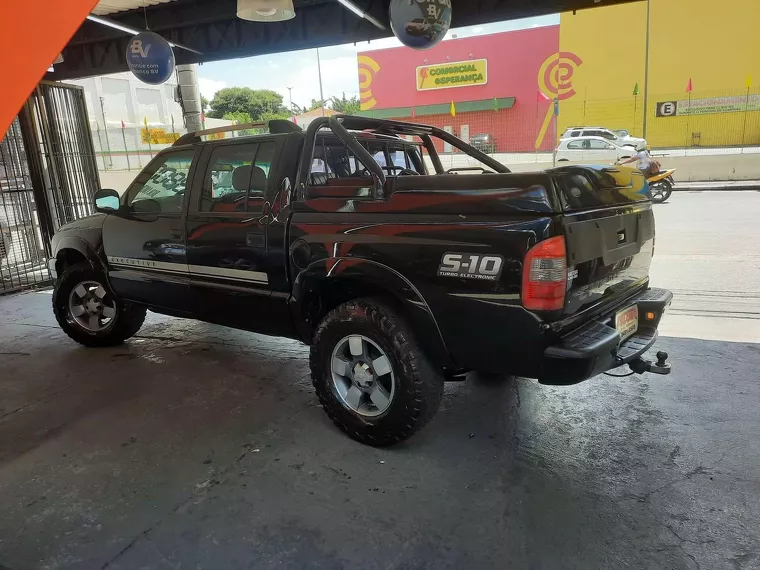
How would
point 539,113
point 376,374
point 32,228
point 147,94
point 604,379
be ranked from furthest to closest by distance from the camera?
point 147,94
point 539,113
point 32,228
point 604,379
point 376,374

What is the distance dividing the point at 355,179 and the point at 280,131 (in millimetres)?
814

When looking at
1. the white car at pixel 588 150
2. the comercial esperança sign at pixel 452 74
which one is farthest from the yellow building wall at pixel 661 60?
the white car at pixel 588 150

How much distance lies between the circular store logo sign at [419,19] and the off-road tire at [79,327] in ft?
13.2

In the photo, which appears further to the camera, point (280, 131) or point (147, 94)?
point (147, 94)

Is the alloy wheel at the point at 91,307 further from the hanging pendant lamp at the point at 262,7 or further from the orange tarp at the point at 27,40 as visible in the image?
the orange tarp at the point at 27,40

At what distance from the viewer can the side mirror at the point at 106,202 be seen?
419 cm

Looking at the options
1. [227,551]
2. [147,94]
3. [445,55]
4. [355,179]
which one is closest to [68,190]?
[355,179]

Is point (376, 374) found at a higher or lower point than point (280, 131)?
lower

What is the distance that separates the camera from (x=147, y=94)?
3338 cm

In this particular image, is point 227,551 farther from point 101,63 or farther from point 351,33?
point 101,63

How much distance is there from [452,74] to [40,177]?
2544cm

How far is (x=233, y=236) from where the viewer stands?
11.5 ft

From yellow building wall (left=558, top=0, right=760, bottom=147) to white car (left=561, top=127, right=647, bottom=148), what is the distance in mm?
3552

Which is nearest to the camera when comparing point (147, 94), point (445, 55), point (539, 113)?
point (539, 113)
